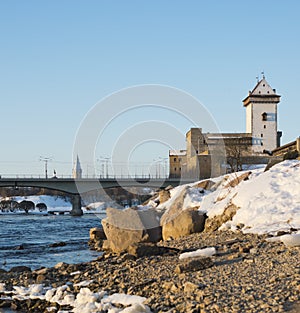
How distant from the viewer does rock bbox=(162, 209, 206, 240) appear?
2014 centimetres

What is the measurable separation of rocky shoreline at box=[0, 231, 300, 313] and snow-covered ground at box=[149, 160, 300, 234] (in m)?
1.28

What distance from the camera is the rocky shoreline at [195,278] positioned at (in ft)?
30.2

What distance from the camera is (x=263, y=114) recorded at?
101 meters

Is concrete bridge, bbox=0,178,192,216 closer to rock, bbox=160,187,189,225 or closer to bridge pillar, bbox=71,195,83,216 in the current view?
bridge pillar, bbox=71,195,83,216

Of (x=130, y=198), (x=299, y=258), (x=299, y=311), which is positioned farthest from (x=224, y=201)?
(x=130, y=198)

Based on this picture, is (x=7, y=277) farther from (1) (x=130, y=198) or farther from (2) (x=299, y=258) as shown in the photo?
(1) (x=130, y=198)

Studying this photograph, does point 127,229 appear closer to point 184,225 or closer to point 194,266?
point 184,225

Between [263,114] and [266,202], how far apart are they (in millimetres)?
84885

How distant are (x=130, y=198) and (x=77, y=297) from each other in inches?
3219

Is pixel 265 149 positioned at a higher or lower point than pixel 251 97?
lower

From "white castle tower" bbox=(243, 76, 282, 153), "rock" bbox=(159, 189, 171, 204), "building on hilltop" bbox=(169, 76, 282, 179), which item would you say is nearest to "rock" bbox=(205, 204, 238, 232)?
"rock" bbox=(159, 189, 171, 204)

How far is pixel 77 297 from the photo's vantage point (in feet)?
36.7

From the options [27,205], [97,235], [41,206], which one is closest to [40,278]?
[97,235]

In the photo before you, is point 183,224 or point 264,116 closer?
point 183,224
